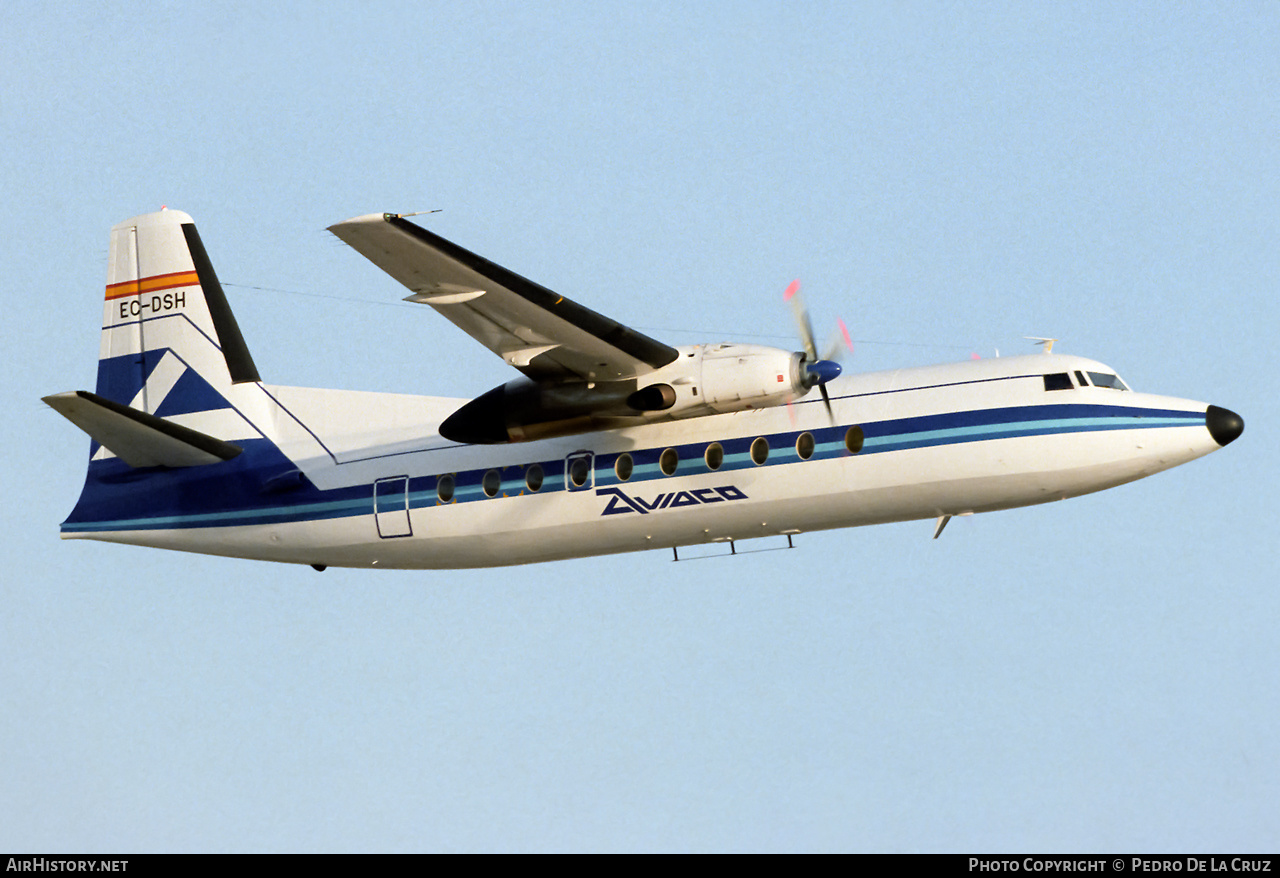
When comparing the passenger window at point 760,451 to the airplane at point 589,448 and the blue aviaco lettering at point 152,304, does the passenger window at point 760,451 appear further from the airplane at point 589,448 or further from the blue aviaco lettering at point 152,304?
the blue aviaco lettering at point 152,304

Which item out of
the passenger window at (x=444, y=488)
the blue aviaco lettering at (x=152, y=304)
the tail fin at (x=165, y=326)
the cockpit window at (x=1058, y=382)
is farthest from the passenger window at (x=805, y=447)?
the blue aviaco lettering at (x=152, y=304)

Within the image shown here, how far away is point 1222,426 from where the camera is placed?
1764cm

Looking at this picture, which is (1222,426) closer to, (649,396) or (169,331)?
(649,396)

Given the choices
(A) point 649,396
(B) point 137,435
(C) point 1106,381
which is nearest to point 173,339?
(B) point 137,435

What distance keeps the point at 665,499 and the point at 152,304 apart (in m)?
9.13

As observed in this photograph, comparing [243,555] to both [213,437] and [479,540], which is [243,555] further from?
[479,540]

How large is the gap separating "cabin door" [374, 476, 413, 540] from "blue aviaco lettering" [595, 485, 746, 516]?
9.06ft

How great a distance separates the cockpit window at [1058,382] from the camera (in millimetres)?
18188

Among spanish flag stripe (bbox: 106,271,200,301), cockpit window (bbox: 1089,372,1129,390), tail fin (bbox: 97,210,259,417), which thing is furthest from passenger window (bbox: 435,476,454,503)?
cockpit window (bbox: 1089,372,1129,390)

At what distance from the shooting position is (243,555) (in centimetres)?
2153

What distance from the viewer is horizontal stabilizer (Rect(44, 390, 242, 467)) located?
19.3 m

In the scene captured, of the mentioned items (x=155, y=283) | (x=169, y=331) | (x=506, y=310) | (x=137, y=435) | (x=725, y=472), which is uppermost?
(x=155, y=283)

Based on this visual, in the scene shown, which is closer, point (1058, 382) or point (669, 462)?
point (1058, 382)

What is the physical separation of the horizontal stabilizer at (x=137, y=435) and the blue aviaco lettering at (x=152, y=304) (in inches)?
101
